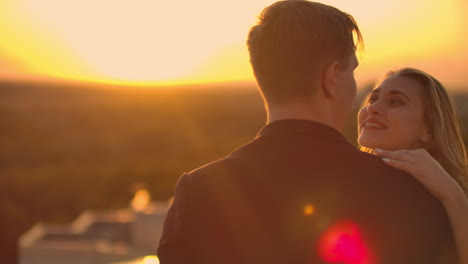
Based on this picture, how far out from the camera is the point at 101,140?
95750 mm

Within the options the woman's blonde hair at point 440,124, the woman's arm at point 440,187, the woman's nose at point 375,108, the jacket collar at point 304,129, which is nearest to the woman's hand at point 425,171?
the woman's arm at point 440,187

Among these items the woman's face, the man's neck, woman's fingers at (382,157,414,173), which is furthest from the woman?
the man's neck

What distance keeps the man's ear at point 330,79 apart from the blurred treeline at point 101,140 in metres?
3.34

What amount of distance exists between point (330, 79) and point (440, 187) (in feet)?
2.22

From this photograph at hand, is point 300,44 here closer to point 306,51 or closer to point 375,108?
point 306,51

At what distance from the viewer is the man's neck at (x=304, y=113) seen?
7.38 ft

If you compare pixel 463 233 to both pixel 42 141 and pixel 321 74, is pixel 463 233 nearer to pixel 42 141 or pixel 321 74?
pixel 321 74

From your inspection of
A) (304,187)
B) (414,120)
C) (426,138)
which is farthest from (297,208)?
(426,138)

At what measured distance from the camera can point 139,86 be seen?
151 metres

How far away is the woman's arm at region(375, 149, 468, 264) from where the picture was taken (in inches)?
95.0

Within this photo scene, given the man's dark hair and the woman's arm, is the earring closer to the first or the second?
the woman's arm

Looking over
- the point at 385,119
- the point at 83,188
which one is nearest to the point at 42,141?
the point at 83,188

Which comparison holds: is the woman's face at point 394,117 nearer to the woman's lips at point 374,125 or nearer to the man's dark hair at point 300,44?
the woman's lips at point 374,125

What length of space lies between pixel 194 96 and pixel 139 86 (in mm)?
13776
